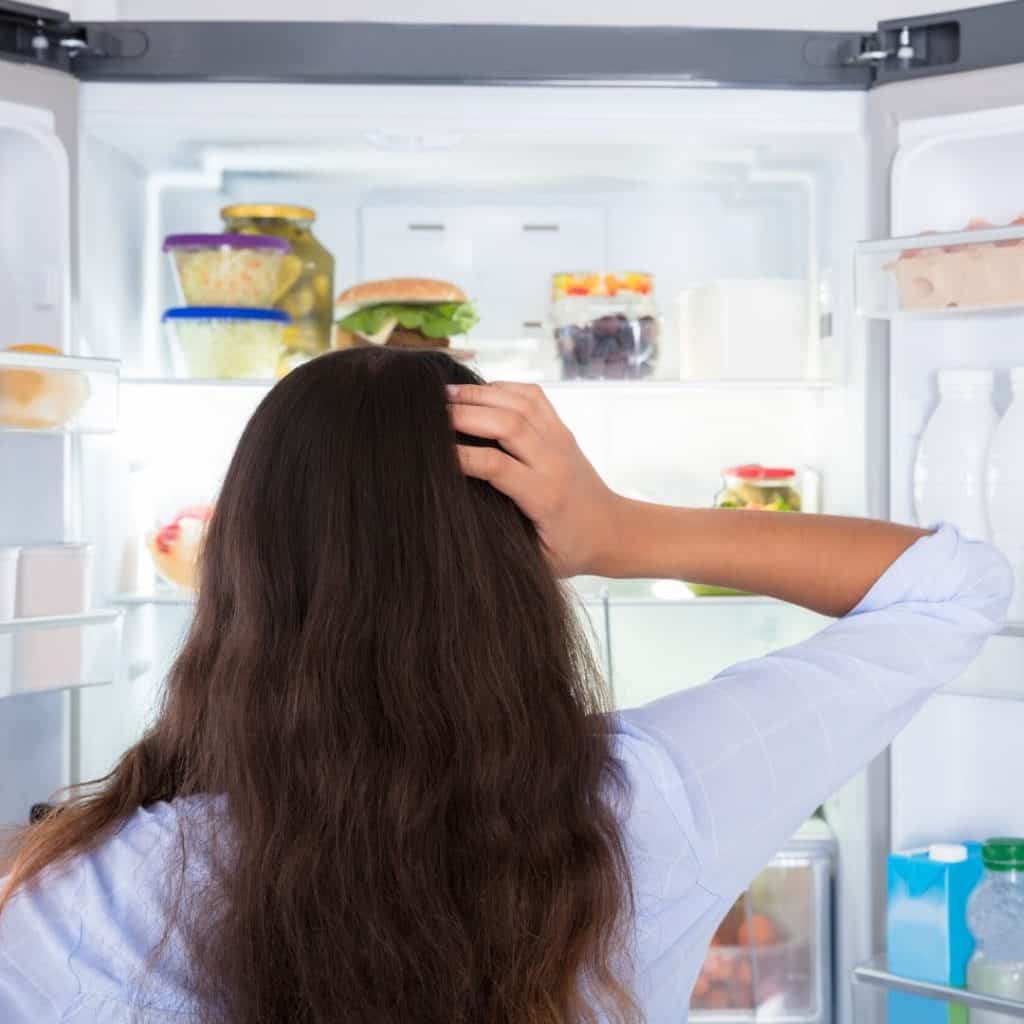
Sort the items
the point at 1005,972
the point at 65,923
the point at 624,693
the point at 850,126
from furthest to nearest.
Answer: the point at 624,693 < the point at 850,126 < the point at 1005,972 < the point at 65,923

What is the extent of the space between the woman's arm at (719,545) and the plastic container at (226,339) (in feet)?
3.69

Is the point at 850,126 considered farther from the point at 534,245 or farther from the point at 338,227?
the point at 338,227

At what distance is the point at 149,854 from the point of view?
689mm

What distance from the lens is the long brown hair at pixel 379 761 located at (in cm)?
70

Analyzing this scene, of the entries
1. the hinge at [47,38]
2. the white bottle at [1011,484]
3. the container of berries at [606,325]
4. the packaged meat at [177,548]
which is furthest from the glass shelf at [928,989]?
the hinge at [47,38]

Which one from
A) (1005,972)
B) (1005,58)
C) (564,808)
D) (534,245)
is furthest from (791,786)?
(534,245)

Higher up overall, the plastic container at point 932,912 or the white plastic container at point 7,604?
the white plastic container at point 7,604

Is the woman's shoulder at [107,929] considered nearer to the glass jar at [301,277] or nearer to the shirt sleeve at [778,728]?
the shirt sleeve at [778,728]

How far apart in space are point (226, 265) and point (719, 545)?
3.98 ft

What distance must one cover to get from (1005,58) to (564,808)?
1301 millimetres

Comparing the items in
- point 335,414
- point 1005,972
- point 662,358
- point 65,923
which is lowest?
point 1005,972

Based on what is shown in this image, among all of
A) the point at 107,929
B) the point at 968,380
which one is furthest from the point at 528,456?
the point at 968,380

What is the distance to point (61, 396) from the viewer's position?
63.7 inches

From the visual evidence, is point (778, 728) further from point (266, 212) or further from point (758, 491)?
point (266, 212)
